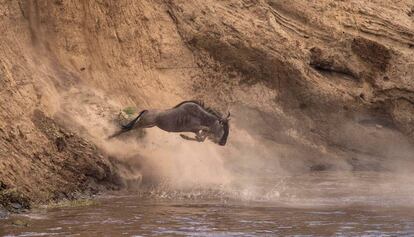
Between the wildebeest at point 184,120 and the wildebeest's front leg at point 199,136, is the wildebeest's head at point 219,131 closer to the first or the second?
the wildebeest at point 184,120

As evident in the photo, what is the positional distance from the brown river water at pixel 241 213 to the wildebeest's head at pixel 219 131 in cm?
95

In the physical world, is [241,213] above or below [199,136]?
below

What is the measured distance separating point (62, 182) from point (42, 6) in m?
4.37

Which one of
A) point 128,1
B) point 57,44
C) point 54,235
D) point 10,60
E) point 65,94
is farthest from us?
→ point 128,1

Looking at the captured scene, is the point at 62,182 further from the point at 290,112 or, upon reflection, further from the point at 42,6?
the point at 290,112

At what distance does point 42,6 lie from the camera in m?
15.3

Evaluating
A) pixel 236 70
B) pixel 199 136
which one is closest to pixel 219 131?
pixel 199 136

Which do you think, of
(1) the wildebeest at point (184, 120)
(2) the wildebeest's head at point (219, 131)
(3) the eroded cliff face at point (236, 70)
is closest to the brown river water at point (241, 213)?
(2) the wildebeest's head at point (219, 131)

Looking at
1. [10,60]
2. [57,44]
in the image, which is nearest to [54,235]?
[10,60]

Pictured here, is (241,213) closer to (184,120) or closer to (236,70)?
(184,120)

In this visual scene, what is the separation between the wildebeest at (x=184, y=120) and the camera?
1423cm

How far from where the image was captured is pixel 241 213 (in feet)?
36.7

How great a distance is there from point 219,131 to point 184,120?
A: 0.76 metres

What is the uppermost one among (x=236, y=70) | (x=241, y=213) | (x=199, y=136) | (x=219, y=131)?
(x=236, y=70)
